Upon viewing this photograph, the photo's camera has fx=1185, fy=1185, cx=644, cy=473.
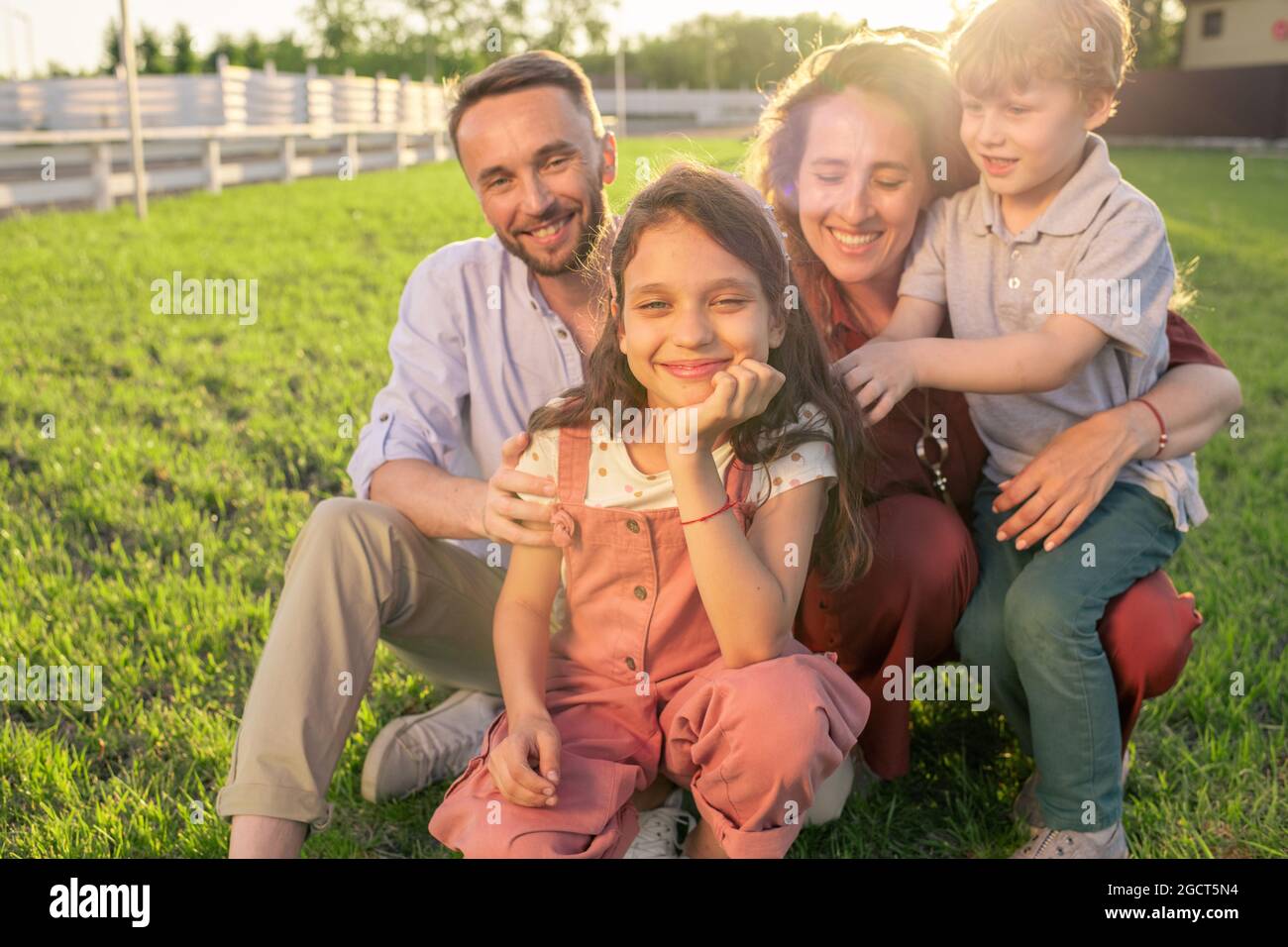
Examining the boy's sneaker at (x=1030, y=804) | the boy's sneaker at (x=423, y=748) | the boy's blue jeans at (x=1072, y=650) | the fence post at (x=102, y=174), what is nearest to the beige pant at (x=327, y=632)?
the boy's sneaker at (x=423, y=748)

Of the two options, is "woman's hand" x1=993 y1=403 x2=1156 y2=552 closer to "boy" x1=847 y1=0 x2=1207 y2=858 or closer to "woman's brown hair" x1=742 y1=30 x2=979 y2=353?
"boy" x1=847 y1=0 x2=1207 y2=858

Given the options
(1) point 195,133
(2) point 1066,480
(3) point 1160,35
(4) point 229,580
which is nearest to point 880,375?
(2) point 1066,480

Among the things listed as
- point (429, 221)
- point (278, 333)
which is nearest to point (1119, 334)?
point (278, 333)

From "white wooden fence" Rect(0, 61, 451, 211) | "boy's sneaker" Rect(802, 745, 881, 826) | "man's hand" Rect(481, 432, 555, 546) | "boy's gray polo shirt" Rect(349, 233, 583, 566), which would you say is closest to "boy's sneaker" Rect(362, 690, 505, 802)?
"boy's gray polo shirt" Rect(349, 233, 583, 566)

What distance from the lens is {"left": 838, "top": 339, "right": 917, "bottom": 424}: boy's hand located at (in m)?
2.28

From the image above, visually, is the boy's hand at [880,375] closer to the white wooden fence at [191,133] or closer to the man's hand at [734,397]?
the man's hand at [734,397]

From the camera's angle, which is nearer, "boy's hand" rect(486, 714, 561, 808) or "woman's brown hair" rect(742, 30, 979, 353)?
"boy's hand" rect(486, 714, 561, 808)

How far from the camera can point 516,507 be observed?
2211 millimetres

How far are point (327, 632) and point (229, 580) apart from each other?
5.07ft

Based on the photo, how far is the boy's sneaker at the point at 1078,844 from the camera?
2293 mm

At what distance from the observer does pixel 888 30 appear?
2.73 metres

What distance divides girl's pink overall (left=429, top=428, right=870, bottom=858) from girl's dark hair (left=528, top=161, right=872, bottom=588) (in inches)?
3.1

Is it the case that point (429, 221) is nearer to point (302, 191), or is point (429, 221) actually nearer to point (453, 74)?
point (302, 191)

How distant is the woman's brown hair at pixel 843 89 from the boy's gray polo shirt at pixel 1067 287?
0.11 m
